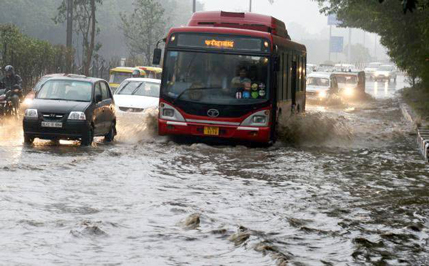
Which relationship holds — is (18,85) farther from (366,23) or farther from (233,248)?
(366,23)

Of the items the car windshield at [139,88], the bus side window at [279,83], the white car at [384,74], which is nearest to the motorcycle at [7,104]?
the car windshield at [139,88]

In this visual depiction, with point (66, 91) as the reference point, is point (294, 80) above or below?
above

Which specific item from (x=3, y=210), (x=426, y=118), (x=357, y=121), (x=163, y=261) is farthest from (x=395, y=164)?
(x=357, y=121)

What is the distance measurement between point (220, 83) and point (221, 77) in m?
0.13

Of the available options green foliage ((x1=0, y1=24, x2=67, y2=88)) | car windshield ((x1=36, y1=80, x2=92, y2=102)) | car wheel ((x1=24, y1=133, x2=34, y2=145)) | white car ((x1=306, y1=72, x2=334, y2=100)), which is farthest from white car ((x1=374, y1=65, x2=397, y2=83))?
car wheel ((x1=24, y1=133, x2=34, y2=145))

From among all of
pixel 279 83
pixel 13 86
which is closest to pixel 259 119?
pixel 279 83

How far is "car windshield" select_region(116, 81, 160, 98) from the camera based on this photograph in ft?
85.0

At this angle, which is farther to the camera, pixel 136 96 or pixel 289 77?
pixel 136 96

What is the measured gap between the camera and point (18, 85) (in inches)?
977

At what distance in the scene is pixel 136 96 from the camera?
82.9 ft

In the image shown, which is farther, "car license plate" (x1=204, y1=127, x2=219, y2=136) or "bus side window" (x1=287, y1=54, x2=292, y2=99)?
"bus side window" (x1=287, y1=54, x2=292, y2=99)

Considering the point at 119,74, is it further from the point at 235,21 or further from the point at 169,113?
the point at 169,113

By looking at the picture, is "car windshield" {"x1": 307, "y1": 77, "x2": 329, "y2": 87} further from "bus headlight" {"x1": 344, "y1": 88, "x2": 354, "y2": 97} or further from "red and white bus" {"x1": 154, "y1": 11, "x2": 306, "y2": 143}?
"red and white bus" {"x1": 154, "y1": 11, "x2": 306, "y2": 143}

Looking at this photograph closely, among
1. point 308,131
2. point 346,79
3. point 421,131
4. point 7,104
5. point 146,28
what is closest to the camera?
point 308,131
